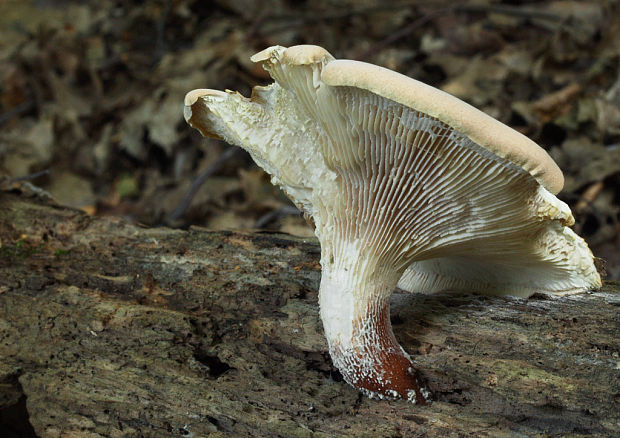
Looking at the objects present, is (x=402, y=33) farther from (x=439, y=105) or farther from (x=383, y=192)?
(x=439, y=105)

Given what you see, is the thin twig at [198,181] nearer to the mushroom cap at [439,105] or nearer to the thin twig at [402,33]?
the thin twig at [402,33]

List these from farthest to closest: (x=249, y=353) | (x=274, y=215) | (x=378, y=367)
→ (x=274, y=215) → (x=249, y=353) → (x=378, y=367)

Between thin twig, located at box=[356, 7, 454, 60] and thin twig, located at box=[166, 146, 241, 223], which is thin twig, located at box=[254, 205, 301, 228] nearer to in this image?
thin twig, located at box=[166, 146, 241, 223]

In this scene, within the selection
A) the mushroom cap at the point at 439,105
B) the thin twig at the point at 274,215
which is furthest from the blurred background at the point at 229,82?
the mushroom cap at the point at 439,105

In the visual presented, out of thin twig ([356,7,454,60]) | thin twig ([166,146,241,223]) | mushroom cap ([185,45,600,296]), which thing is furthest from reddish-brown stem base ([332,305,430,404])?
thin twig ([356,7,454,60])

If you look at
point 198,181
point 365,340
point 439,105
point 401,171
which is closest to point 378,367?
point 365,340

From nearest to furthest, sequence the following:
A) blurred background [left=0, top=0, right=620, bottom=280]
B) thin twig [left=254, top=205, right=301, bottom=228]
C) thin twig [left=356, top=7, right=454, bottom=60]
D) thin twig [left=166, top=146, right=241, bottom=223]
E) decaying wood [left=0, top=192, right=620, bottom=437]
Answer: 1. decaying wood [left=0, top=192, right=620, bottom=437]
2. thin twig [left=254, top=205, right=301, bottom=228]
3. blurred background [left=0, top=0, right=620, bottom=280]
4. thin twig [left=166, top=146, right=241, bottom=223]
5. thin twig [left=356, top=7, right=454, bottom=60]
